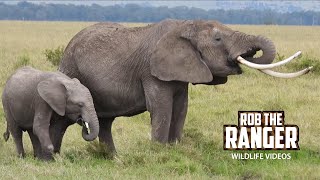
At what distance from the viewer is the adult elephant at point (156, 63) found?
25.8 feet

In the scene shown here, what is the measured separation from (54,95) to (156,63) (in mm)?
1119

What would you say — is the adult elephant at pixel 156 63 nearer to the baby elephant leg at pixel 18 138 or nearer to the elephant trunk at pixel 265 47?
the elephant trunk at pixel 265 47

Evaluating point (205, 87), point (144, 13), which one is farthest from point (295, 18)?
point (205, 87)

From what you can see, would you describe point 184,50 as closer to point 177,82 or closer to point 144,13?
point 177,82

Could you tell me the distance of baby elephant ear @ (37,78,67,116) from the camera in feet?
25.6

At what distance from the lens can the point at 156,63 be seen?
7992 millimetres

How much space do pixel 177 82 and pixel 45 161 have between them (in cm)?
162

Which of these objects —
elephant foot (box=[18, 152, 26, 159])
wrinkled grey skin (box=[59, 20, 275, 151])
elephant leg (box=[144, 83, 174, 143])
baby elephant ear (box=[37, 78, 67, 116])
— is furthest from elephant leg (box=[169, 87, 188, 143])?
elephant foot (box=[18, 152, 26, 159])

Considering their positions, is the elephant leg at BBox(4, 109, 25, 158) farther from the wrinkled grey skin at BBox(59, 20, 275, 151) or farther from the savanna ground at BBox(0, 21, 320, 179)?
the wrinkled grey skin at BBox(59, 20, 275, 151)

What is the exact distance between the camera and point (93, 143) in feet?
26.6

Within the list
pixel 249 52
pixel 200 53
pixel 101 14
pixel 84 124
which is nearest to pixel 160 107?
pixel 200 53

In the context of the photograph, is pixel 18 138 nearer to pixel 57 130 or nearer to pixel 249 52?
pixel 57 130

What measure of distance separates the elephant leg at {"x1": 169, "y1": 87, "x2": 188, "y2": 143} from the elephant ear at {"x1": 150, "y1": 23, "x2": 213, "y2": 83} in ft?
1.40

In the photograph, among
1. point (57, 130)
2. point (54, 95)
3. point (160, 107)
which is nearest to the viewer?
point (54, 95)
